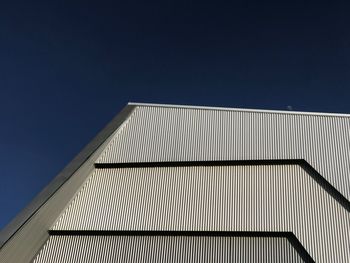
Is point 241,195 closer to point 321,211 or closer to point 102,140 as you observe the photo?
point 321,211

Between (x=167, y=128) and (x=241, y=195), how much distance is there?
189 inches

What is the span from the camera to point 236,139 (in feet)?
60.4

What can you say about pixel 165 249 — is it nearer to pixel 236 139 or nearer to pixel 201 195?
pixel 201 195

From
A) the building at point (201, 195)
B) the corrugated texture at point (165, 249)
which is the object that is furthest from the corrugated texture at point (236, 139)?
the corrugated texture at point (165, 249)

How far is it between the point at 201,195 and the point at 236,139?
315cm

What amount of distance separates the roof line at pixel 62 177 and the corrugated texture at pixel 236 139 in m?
0.62

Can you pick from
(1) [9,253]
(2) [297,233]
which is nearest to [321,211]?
(2) [297,233]

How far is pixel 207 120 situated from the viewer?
19.5 m

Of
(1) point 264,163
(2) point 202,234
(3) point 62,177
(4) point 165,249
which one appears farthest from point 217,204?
(3) point 62,177

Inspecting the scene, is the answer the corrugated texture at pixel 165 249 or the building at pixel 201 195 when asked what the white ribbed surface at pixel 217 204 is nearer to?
the building at pixel 201 195

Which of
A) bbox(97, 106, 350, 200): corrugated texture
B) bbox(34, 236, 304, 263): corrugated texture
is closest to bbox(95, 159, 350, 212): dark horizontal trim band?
bbox(97, 106, 350, 200): corrugated texture

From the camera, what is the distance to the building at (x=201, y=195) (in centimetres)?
1507

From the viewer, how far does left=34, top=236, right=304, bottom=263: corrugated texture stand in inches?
584

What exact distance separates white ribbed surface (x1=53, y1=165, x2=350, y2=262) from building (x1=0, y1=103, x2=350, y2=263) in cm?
4
